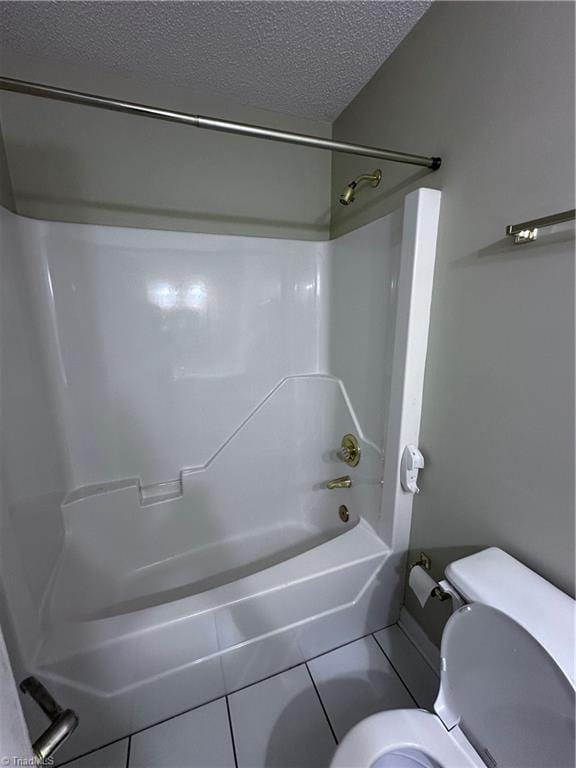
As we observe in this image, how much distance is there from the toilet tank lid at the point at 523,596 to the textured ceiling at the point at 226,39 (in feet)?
5.22

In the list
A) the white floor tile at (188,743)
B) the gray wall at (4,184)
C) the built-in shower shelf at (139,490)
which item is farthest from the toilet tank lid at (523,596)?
the gray wall at (4,184)

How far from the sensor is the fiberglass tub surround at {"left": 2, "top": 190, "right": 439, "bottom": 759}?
0.91 meters

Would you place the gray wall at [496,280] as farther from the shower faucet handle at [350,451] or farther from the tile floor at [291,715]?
the shower faucet handle at [350,451]

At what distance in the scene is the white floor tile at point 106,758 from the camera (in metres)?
0.90

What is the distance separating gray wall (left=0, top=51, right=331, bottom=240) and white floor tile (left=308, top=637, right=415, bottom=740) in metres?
1.89

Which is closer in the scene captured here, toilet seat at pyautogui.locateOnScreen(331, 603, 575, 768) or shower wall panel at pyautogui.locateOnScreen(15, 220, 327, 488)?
toilet seat at pyautogui.locateOnScreen(331, 603, 575, 768)

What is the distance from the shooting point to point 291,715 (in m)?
1.01

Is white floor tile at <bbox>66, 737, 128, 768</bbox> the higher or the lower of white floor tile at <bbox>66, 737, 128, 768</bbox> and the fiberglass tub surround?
the lower

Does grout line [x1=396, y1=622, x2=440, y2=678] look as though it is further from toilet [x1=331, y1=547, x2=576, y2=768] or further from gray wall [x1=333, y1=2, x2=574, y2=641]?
toilet [x1=331, y1=547, x2=576, y2=768]

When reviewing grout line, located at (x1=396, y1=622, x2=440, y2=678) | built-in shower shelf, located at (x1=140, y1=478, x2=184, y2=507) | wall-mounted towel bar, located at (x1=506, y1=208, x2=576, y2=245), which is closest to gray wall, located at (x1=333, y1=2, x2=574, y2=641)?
wall-mounted towel bar, located at (x1=506, y1=208, x2=576, y2=245)

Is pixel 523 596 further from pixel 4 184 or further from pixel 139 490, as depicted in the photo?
pixel 4 184

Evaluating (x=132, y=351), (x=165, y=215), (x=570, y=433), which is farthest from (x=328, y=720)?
(x=165, y=215)

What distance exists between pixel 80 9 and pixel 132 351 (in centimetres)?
111

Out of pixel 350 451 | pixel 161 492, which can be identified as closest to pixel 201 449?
pixel 161 492
